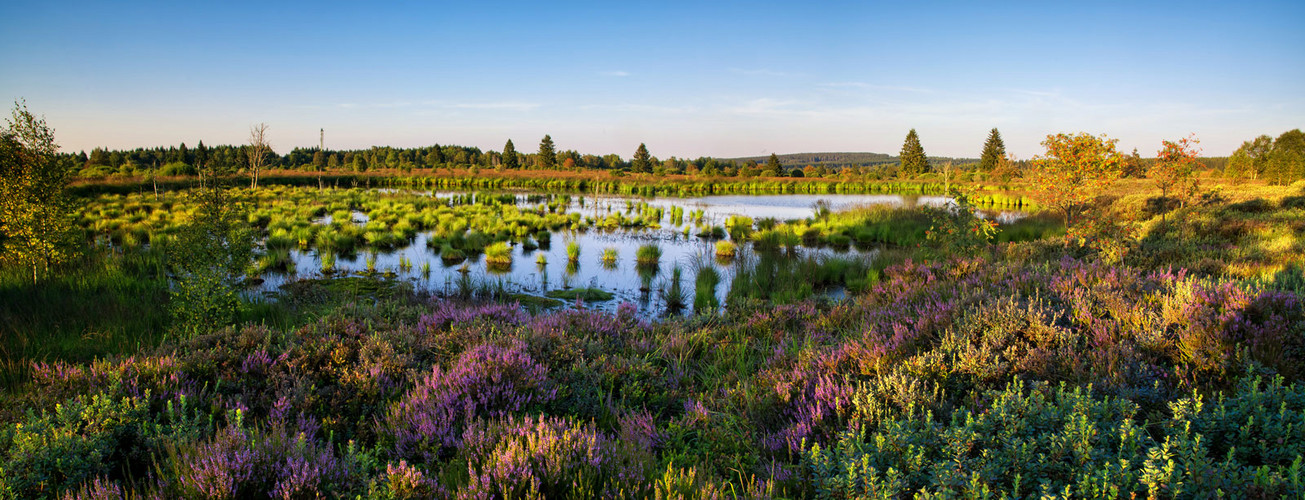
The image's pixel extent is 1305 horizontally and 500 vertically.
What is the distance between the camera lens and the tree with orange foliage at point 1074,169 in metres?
9.35

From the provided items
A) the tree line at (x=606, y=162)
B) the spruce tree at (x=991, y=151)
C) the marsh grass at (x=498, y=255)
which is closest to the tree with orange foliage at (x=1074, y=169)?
the tree line at (x=606, y=162)

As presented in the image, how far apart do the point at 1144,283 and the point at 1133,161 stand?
7834 mm

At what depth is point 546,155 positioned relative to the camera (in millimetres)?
77312

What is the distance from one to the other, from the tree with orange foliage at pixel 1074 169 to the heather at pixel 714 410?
18.3 ft

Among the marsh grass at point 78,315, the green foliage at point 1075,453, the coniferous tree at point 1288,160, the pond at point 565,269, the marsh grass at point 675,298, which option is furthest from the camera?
the coniferous tree at point 1288,160

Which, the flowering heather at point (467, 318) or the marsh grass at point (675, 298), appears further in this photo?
the marsh grass at point (675, 298)

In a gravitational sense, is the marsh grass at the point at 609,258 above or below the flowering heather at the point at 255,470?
below

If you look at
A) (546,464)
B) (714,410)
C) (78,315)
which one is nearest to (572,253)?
(78,315)

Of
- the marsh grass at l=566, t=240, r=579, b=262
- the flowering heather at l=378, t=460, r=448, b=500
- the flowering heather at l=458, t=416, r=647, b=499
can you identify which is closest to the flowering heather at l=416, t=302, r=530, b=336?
the flowering heather at l=458, t=416, r=647, b=499

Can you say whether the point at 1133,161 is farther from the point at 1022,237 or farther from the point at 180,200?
the point at 180,200

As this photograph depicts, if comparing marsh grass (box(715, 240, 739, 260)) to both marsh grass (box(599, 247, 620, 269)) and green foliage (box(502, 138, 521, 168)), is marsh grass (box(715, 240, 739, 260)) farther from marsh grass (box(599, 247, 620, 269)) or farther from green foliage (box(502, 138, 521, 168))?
green foliage (box(502, 138, 521, 168))

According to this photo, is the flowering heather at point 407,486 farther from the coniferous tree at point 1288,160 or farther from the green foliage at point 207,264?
the coniferous tree at point 1288,160

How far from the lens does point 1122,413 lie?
2.47 meters

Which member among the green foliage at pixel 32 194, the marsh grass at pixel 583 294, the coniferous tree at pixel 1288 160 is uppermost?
the coniferous tree at pixel 1288 160
